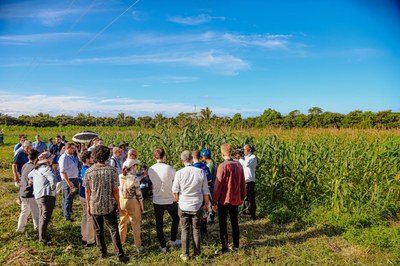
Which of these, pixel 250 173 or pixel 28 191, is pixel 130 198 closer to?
pixel 28 191

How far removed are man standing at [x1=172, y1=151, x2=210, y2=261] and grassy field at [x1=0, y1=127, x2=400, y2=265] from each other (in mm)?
541

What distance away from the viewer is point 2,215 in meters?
7.83

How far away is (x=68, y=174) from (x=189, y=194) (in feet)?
12.7

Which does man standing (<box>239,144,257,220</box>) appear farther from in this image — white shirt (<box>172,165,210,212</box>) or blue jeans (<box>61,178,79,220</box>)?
blue jeans (<box>61,178,79,220</box>)

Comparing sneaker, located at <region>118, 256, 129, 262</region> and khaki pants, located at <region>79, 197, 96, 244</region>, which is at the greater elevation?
khaki pants, located at <region>79, 197, 96, 244</region>

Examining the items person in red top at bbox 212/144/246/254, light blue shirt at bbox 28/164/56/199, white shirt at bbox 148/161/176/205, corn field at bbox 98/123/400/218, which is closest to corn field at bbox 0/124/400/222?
corn field at bbox 98/123/400/218

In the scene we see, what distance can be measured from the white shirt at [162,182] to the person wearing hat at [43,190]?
2.05 m

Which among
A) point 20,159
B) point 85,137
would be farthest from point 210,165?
point 85,137

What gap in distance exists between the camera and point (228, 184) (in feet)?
18.0

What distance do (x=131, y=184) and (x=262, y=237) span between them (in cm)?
314

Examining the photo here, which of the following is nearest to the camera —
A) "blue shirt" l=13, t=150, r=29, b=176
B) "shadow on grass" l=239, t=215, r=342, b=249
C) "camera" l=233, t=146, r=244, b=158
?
"shadow on grass" l=239, t=215, r=342, b=249

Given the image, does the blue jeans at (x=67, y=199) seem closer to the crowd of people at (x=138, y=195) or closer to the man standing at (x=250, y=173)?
the crowd of people at (x=138, y=195)

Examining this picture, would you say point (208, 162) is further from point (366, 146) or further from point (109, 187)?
point (366, 146)

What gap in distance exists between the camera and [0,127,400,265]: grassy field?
538 cm
